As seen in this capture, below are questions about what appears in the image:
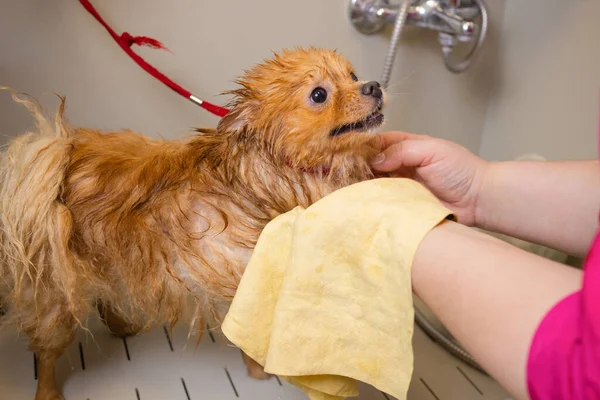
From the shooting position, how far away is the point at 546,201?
2.66 ft

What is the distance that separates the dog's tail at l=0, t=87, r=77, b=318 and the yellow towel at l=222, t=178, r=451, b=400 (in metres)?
0.28

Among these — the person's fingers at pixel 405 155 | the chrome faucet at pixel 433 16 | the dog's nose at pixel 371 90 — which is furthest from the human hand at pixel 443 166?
the chrome faucet at pixel 433 16

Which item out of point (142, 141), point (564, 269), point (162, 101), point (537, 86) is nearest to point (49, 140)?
point (142, 141)

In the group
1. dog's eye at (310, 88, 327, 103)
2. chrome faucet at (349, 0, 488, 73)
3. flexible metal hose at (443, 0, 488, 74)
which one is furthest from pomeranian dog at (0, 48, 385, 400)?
flexible metal hose at (443, 0, 488, 74)

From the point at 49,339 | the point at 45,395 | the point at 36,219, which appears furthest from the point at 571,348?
the point at 45,395

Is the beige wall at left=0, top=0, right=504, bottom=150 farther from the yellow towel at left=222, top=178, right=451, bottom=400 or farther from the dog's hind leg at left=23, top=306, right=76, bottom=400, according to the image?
the yellow towel at left=222, top=178, right=451, bottom=400

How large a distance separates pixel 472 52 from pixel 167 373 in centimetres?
101

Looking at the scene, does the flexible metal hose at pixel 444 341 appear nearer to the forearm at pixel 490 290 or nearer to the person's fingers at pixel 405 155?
the person's fingers at pixel 405 155

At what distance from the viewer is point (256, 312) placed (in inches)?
28.9

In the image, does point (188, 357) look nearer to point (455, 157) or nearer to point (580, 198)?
point (455, 157)

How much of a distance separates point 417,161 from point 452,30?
1.96ft

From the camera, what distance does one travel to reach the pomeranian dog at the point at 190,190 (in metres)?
0.81

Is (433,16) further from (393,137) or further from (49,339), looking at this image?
(49,339)

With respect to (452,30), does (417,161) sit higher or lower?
lower
